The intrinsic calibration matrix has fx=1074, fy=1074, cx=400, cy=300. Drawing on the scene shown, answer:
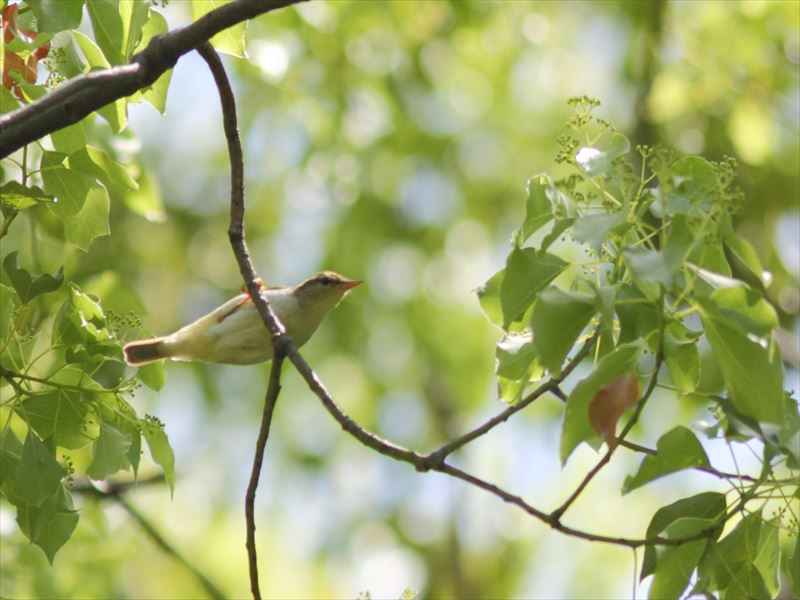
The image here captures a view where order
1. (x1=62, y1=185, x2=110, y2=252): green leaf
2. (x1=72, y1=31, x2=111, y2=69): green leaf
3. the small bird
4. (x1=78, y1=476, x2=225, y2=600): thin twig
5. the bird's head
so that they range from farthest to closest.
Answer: (x1=78, y1=476, x2=225, y2=600): thin twig < the bird's head < the small bird < (x1=62, y1=185, x2=110, y2=252): green leaf < (x1=72, y1=31, x2=111, y2=69): green leaf

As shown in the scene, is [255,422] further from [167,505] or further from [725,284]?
[725,284]

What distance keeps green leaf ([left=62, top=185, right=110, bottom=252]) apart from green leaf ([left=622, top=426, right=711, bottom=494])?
1.44 metres

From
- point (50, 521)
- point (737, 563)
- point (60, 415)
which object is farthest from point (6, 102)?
point (737, 563)

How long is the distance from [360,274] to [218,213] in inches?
53.1

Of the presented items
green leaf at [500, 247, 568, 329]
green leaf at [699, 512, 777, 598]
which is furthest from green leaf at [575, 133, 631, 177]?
green leaf at [699, 512, 777, 598]

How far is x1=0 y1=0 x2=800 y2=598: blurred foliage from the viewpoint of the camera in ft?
25.0

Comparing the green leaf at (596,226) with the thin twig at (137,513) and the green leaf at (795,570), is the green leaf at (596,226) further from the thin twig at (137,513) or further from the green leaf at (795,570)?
the thin twig at (137,513)

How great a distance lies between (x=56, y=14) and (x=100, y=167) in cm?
43

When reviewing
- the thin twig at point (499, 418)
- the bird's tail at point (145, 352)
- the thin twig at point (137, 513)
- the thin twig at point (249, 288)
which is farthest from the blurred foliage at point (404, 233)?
the thin twig at point (499, 418)

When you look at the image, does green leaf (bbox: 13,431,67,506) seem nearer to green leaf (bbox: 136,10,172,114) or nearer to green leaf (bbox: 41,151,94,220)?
green leaf (bbox: 41,151,94,220)

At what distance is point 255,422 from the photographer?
8.15m

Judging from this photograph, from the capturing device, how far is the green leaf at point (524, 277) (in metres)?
2.28

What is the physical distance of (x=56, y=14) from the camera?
233 centimetres

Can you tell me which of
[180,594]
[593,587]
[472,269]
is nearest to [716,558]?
[593,587]
